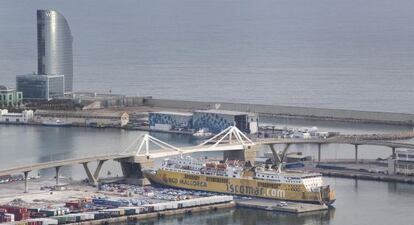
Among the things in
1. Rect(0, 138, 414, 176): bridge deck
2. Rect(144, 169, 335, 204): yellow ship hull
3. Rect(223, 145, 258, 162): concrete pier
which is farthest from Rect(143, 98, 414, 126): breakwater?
Rect(144, 169, 335, 204): yellow ship hull

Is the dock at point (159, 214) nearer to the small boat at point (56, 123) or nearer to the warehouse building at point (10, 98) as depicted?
the small boat at point (56, 123)

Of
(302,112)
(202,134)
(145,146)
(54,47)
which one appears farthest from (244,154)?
(54,47)

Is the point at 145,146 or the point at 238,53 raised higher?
the point at 238,53

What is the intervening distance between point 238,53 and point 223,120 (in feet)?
72.6

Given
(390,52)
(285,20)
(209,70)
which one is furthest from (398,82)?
(285,20)

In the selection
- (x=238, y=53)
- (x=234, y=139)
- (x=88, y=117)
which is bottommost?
(x=234, y=139)

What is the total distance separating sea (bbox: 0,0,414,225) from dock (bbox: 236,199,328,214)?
0.22m

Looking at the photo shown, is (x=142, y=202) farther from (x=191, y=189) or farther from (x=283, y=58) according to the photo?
(x=283, y=58)

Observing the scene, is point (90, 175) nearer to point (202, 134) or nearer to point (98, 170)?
point (98, 170)

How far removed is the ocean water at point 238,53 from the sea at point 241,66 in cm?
4

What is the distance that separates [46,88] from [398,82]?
930 cm

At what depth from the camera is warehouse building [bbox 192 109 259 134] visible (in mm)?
34375

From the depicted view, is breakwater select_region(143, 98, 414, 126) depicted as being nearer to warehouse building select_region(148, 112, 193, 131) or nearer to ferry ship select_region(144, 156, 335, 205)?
warehouse building select_region(148, 112, 193, 131)

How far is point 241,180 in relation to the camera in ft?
86.9
